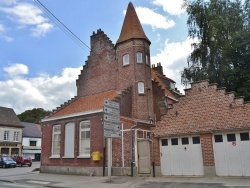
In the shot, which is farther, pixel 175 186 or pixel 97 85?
pixel 97 85

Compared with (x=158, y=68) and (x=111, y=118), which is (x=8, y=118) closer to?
(x=158, y=68)

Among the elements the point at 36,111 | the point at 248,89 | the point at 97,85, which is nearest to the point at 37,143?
the point at 36,111

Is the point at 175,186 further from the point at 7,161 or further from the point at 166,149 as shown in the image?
the point at 7,161

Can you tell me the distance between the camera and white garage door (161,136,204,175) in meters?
15.4

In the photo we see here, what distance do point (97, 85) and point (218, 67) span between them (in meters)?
11.9

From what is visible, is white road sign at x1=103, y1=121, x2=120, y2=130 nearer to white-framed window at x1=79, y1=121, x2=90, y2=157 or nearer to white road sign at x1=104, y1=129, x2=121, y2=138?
white road sign at x1=104, y1=129, x2=121, y2=138

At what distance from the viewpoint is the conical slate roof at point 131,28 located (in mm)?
23650

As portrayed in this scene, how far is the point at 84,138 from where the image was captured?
2094 cm

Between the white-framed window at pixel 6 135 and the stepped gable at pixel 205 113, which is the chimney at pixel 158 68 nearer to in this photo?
the stepped gable at pixel 205 113

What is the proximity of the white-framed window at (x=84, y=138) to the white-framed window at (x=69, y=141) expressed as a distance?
3.04 ft

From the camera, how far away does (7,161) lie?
3466 centimetres

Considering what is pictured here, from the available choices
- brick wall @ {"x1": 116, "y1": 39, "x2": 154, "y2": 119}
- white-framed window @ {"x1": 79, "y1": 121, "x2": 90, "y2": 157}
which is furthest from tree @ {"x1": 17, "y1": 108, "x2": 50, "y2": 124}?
white-framed window @ {"x1": 79, "y1": 121, "x2": 90, "y2": 157}

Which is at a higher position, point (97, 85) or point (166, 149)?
point (97, 85)

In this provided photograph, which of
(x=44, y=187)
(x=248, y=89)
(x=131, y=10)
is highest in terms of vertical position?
(x=131, y=10)
